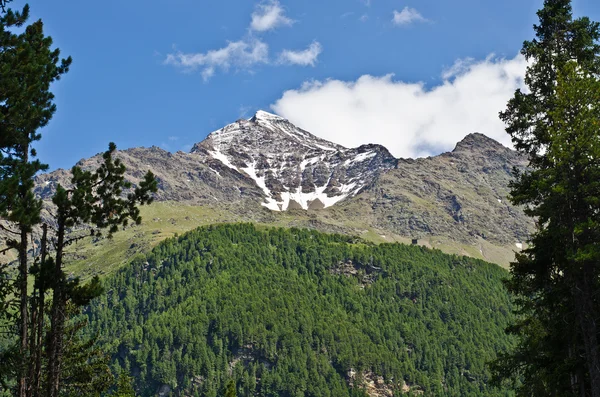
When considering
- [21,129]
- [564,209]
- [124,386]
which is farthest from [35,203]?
[124,386]

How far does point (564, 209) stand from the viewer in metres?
26.9

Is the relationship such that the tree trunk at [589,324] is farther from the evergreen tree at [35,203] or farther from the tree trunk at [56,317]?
the tree trunk at [56,317]

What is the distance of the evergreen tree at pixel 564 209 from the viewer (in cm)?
2600

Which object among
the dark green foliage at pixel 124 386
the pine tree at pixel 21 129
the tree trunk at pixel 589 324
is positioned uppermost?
the pine tree at pixel 21 129

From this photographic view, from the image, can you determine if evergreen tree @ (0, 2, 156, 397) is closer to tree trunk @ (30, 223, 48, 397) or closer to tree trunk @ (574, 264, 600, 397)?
tree trunk @ (30, 223, 48, 397)

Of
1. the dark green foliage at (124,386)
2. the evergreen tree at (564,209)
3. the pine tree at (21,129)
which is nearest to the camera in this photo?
the pine tree at (21,129)

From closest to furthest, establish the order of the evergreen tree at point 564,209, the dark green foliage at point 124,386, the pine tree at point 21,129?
the pine tree at point 21,129 < the evergreen tree at point 564,209 < the dark green foliage at point 124,386

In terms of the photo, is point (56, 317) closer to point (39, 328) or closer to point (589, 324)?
point (39, 328)

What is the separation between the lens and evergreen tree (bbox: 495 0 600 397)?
26.0m

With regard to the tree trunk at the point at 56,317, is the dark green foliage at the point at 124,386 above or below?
below

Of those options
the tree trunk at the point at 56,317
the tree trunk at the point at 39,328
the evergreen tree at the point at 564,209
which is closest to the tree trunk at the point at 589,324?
the evergreen tree at the point at 564,209

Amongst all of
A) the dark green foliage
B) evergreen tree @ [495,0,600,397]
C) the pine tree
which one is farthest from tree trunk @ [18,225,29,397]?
the dark green foliage

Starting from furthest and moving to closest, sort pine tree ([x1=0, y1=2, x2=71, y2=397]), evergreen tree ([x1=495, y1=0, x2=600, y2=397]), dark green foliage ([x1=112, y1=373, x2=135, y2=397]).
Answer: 1. dark green foliage ([x1=112, y1=373, x2=135, y2=397])
2. evergreen tree ([x1=495, y1=0, x2=600, y2=397])
3. pine tree ([x1=0, y1=2, x2=71, y2=397])

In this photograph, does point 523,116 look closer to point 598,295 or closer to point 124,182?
point 598,295
